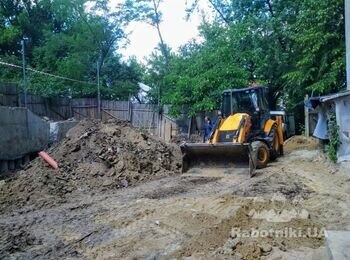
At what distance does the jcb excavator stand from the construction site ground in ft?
1.47

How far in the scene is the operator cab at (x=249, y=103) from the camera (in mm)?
11664

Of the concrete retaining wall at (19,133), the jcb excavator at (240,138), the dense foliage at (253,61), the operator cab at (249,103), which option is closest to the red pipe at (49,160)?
the concrete retaining wall at (19,133)

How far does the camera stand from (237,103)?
1202 cm

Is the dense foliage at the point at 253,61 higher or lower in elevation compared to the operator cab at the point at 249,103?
higher

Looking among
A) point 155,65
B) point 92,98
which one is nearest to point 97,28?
point 155,65

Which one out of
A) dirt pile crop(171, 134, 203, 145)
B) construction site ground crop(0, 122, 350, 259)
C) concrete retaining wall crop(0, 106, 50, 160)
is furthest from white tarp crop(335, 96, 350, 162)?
concrete retaining wall crop(0, 106, 50, 160)

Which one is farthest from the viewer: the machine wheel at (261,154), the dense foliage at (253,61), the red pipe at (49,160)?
the dense foliage at (253,61)

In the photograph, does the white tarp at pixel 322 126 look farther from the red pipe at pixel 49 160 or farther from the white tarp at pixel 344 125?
the red pipe at pixel 49 160

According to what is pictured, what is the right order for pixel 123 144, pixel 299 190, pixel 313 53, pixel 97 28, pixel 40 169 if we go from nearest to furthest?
pixel 299 190 < pixel 40 169 < pixel 123 144 < pixel 313 53 < pixel 97 28

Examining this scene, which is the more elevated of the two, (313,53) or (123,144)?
(313,53)

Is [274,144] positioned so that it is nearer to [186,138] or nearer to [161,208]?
[161,208]

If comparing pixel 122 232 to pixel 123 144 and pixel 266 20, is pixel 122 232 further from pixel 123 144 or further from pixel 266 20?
pixel 266 20

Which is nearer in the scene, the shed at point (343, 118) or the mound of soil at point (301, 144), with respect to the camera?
the shed at point (343, 118)

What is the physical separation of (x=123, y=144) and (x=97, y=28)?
15.1 metres
